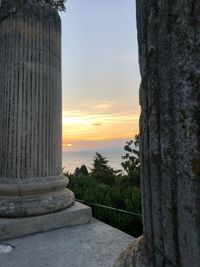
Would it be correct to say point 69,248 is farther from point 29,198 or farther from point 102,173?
point 102,173

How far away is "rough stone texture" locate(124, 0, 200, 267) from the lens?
4.48 feet

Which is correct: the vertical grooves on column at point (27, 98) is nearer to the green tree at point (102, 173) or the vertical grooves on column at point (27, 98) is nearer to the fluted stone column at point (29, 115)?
the fluted stone column at point (29, 115)

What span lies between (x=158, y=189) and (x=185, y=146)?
1.05 ft

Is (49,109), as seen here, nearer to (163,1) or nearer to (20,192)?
(20,192)

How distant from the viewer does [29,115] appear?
5344 mm

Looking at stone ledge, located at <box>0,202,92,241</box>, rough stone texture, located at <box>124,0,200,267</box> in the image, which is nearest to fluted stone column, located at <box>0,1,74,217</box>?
stone ledge, located at <box>0,202,92,241</box>

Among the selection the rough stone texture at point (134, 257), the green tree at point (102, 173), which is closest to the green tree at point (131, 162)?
the green tree at point (102, 173)

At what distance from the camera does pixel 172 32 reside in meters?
1.45

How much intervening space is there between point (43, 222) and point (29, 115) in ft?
6.29

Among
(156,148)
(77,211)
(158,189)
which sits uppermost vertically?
(156,148)

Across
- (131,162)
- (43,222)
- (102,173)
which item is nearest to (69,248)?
(43,222)

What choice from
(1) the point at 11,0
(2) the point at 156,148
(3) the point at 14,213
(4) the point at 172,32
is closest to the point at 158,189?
(2) the point at 156,148

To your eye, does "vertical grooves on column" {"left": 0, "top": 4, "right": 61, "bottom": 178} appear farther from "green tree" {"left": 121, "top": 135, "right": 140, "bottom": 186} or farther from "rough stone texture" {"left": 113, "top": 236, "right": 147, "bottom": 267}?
"green tree" {"left": 121, "top": 135, "right": 140, "bottom": 186}

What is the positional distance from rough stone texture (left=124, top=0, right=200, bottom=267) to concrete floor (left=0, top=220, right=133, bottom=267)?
2.45m
